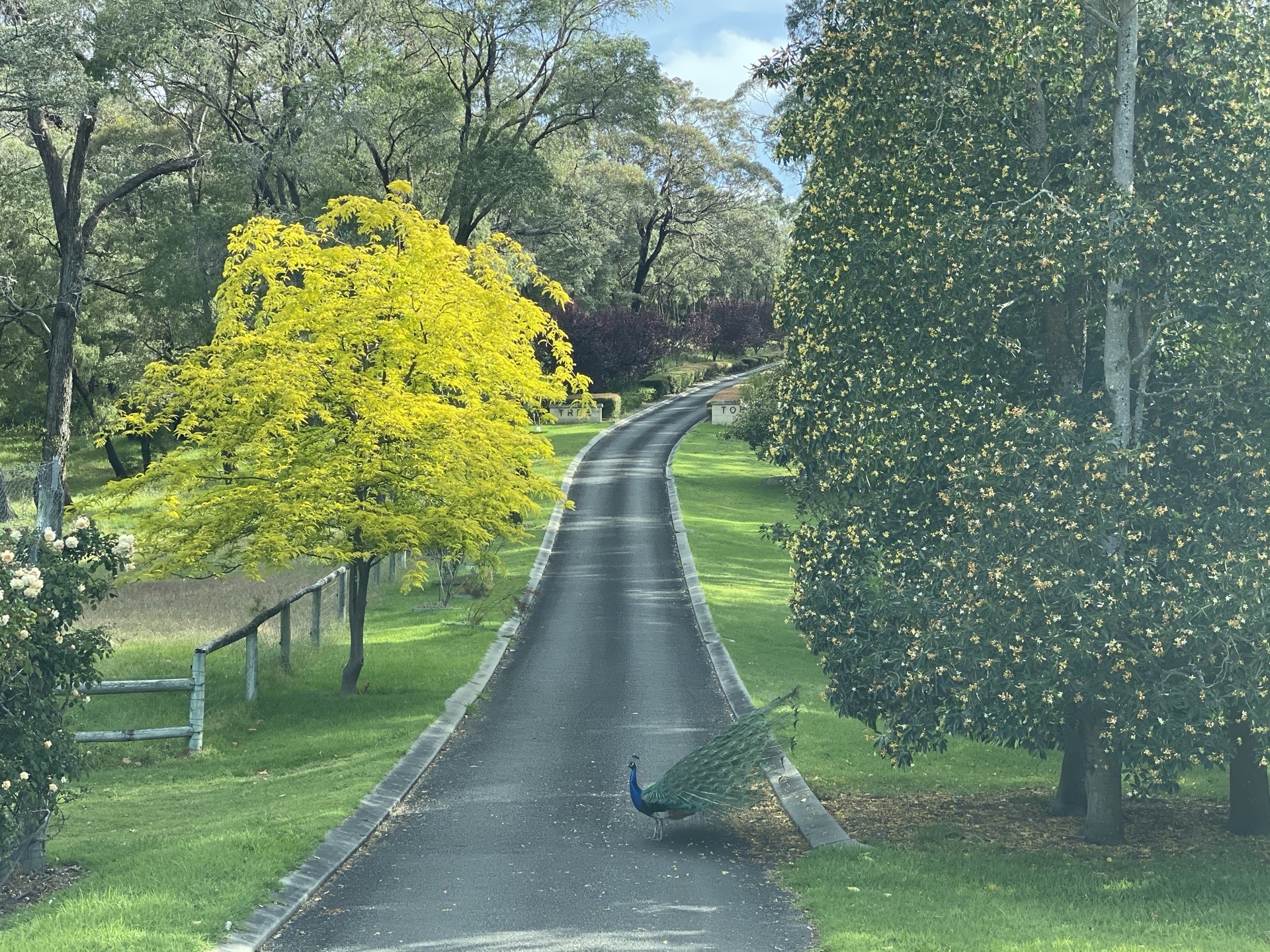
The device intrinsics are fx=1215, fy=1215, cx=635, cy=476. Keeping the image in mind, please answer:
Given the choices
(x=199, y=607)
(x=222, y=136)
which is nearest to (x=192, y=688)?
(x=199, y=607)

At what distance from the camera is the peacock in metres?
12.2

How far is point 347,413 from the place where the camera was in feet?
62.4

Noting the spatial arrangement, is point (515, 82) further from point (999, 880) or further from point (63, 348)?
point (999, 880)

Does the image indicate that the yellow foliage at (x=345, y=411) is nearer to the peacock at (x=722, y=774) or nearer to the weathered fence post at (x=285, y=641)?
the weathered fence post at (x=285, y=641)

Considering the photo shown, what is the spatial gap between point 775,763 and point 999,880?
262cm

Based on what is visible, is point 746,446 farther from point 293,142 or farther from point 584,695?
point 584,695

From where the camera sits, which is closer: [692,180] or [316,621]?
[316,621]

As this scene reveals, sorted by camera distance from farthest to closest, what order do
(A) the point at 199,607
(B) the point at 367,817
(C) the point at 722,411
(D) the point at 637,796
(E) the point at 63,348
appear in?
1. (C) the point at 722,411
2. (E) the point at 63,348
3. (A) the point at 199,607
4. (B) the point at 367,817
5. (D) the point at 637,796

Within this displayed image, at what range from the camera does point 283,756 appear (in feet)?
55.9

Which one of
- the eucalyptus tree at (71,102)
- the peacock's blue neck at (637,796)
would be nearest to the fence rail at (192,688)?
the peacock's blue neck at (637,796)

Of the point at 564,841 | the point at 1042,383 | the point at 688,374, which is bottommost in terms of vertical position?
the point at 564,841

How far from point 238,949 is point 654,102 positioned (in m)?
34.7

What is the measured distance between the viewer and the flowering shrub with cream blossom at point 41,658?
387 inches

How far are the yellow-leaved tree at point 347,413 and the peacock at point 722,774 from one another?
724 cm
